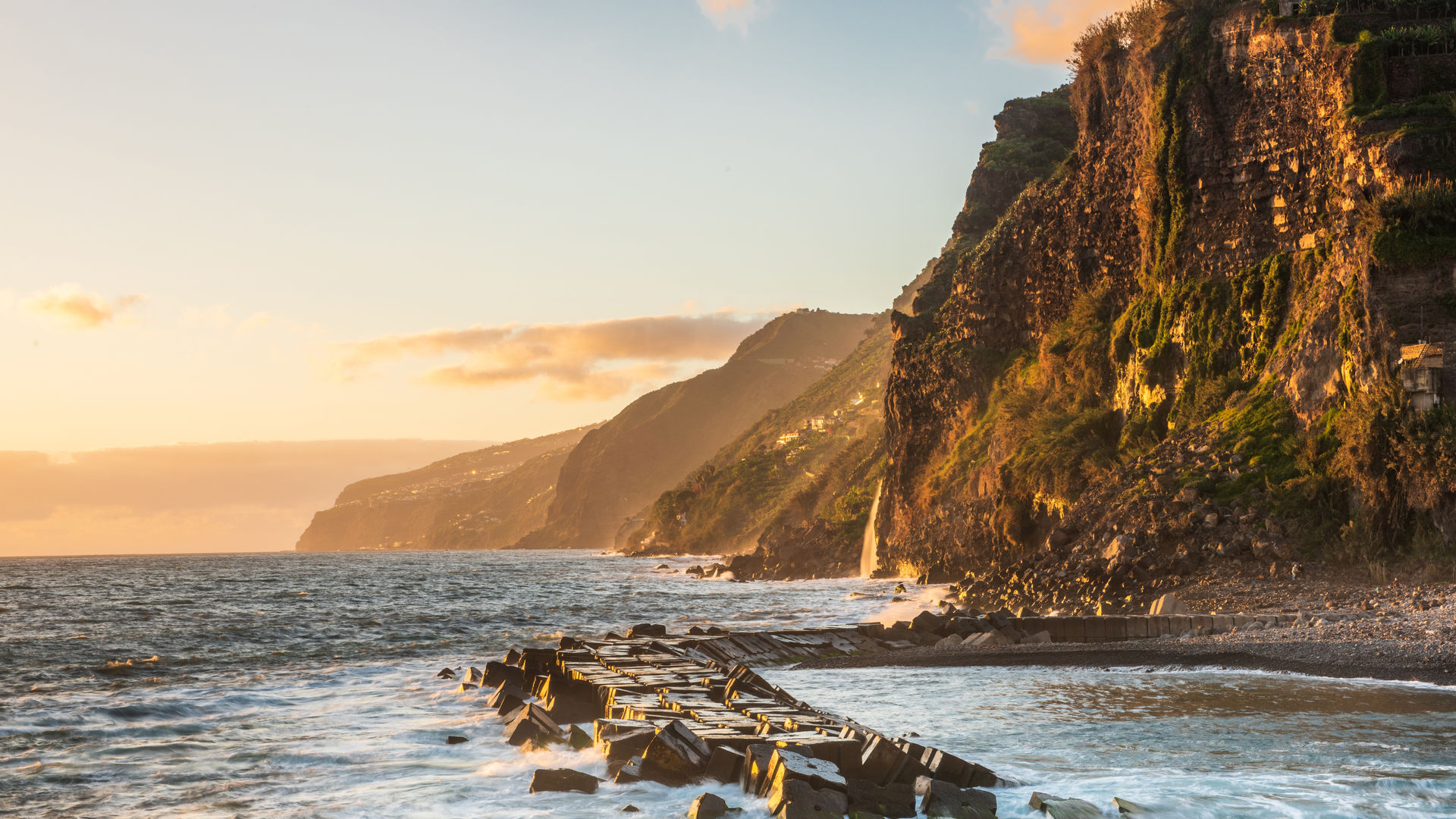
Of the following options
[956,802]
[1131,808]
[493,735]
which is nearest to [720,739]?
[956,802]

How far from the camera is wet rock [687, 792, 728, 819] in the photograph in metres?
13.1

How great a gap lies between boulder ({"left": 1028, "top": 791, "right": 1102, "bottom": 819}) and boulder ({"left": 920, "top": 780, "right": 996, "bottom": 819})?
56 centimetres

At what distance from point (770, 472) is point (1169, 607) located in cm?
12933

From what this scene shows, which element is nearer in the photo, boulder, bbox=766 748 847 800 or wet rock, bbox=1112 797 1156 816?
wet rock, bbox=1112 797 1156 816

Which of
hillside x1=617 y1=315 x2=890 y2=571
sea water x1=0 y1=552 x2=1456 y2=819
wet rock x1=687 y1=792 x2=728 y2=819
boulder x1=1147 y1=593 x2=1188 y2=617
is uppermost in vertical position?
hillside x1=617 y1=315 x2=890 y2=571

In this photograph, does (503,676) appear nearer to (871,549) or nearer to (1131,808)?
(1131,808)

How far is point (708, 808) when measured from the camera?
43.3 ft

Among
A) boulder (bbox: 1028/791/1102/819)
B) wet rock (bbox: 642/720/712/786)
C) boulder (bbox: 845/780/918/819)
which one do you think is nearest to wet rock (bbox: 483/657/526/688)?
wet rock (bbox: 642/720/712/786)

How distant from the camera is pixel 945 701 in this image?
858 inches

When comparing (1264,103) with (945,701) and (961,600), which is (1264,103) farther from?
(945,701)

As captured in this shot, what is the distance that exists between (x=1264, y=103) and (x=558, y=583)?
62795 mm

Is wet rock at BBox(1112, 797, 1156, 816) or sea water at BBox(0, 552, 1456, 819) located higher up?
wet rock at BBox(1112, 797, 1156, 816)

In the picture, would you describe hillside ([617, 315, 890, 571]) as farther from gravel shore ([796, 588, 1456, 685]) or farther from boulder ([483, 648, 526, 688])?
boulder ([483, 648, 526, 688])

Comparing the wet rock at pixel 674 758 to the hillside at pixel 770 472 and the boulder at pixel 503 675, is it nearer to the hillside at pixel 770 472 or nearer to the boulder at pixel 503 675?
the boulder at pixel 503 675
